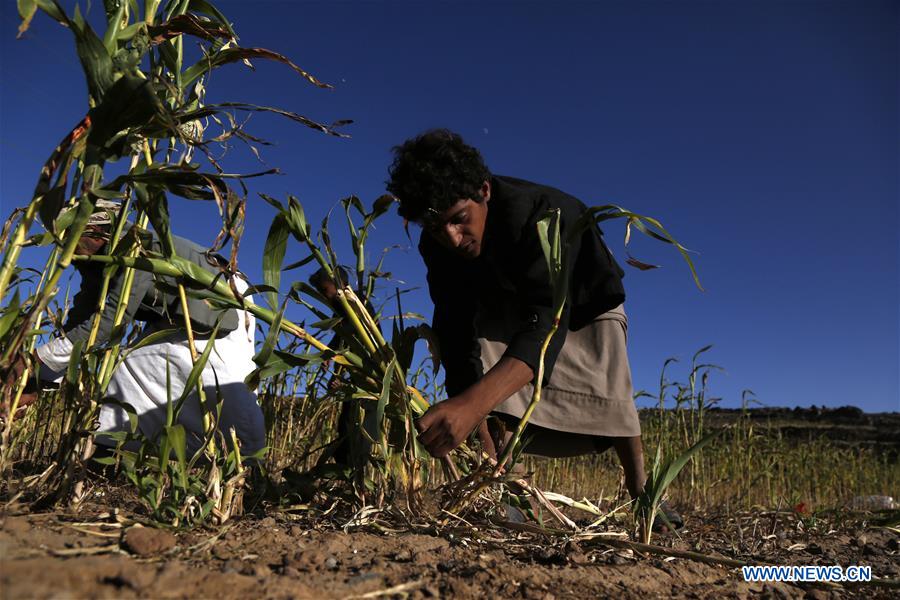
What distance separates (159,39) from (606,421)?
5.42 feet

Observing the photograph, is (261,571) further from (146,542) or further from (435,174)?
(435,174)

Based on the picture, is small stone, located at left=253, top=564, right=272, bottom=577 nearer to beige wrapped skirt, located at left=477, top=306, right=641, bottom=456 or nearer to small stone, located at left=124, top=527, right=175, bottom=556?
small stone, located at left=124, top=527, right=175, bottom=556

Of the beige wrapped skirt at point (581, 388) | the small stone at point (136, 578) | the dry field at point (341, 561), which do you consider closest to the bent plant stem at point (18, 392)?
the dry field at point (341, 561)

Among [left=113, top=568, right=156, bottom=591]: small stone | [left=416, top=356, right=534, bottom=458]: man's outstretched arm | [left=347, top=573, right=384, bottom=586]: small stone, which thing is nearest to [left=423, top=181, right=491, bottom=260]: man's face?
[left=416, top=356, right=534, bottom=458]: man's outstretched arm

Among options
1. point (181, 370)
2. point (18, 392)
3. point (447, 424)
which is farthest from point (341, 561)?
point (181, 370)

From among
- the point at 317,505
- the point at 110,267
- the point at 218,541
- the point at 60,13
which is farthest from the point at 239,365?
the point at 60,13

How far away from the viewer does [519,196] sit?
5.79 ft

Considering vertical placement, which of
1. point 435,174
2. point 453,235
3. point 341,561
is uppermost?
point 435,174

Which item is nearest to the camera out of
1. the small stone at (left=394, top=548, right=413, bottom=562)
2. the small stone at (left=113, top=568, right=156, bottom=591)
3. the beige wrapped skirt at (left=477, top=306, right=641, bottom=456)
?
the small stone at (left=113, top=568, right=156, bottom=591)

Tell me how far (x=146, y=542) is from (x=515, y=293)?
47.7 inches

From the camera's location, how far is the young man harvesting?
1693 mm

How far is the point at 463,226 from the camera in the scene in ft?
5.65

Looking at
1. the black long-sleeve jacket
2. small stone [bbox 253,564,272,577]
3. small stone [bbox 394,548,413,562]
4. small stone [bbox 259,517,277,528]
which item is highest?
the black long-sleeve jacket

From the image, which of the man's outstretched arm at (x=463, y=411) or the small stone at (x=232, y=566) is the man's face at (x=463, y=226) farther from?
the small stone at (x=232, y=566)
